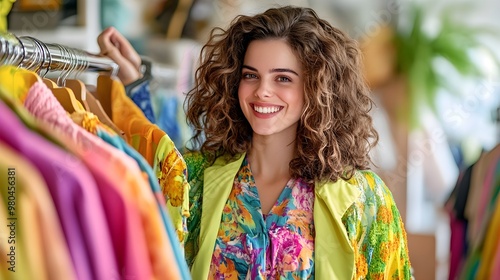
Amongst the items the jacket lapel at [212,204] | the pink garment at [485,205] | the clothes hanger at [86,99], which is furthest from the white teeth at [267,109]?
the pink garment at [485,205]

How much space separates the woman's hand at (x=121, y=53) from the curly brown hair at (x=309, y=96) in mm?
160

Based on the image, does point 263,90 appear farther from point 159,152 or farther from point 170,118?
point 170,118

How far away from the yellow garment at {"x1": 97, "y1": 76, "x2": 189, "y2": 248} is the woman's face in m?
0.22

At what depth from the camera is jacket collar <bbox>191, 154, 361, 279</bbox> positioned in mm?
1462

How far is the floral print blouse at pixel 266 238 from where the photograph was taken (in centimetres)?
146

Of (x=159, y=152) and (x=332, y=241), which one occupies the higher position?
(x=159, y=152)

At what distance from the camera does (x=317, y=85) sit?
5.00 ft

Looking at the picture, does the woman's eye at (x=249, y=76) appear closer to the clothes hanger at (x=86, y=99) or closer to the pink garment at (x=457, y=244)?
the clothes hanger at (x=86, y=99)

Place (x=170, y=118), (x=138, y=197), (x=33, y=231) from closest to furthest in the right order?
(x=33, y=231) < (x=138, y=197) < (x=170, y=118)

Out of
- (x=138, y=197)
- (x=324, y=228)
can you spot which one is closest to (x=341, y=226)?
(x=324, y=228)

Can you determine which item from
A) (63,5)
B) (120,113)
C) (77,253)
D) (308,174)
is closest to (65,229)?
(77,253)

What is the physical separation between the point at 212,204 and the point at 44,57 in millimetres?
502

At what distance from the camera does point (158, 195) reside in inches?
37.9

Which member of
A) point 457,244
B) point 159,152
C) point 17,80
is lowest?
point 457,244
